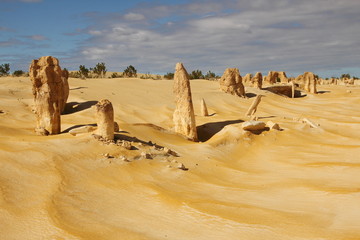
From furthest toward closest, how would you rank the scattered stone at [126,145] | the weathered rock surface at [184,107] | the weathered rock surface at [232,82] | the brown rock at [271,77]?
the brown rock at [271,77]
the weathered rock surface at [232,82]
the weathered rock surface at [184,107]
the scattered stone at [126,145]

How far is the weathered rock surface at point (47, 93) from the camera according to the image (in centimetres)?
1014

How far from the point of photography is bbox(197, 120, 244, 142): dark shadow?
13.0 m

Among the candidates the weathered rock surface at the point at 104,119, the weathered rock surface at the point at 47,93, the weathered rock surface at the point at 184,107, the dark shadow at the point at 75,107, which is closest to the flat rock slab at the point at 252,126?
the weathered rock surface at the point at 184,107

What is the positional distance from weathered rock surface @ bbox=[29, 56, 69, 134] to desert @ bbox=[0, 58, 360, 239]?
84cm

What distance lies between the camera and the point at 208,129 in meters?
13.5

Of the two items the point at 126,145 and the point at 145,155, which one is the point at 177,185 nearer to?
the point at 145,155

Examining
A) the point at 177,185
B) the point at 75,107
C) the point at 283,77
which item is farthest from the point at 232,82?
the point at 283,77

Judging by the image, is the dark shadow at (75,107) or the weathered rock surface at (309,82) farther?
the weathered rock surface at (309,82)

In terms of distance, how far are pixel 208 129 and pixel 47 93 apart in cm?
596

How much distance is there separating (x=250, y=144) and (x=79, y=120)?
6406 millimetres

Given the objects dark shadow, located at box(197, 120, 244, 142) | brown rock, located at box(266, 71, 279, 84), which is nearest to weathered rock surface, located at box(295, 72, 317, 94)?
brown rock, located at box(266, 71, 279, 84)

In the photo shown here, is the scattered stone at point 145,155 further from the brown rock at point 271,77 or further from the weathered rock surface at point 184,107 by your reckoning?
the brown rock at point 271,77

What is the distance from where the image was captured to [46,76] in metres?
10.2

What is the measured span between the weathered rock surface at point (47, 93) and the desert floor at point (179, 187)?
804mm
